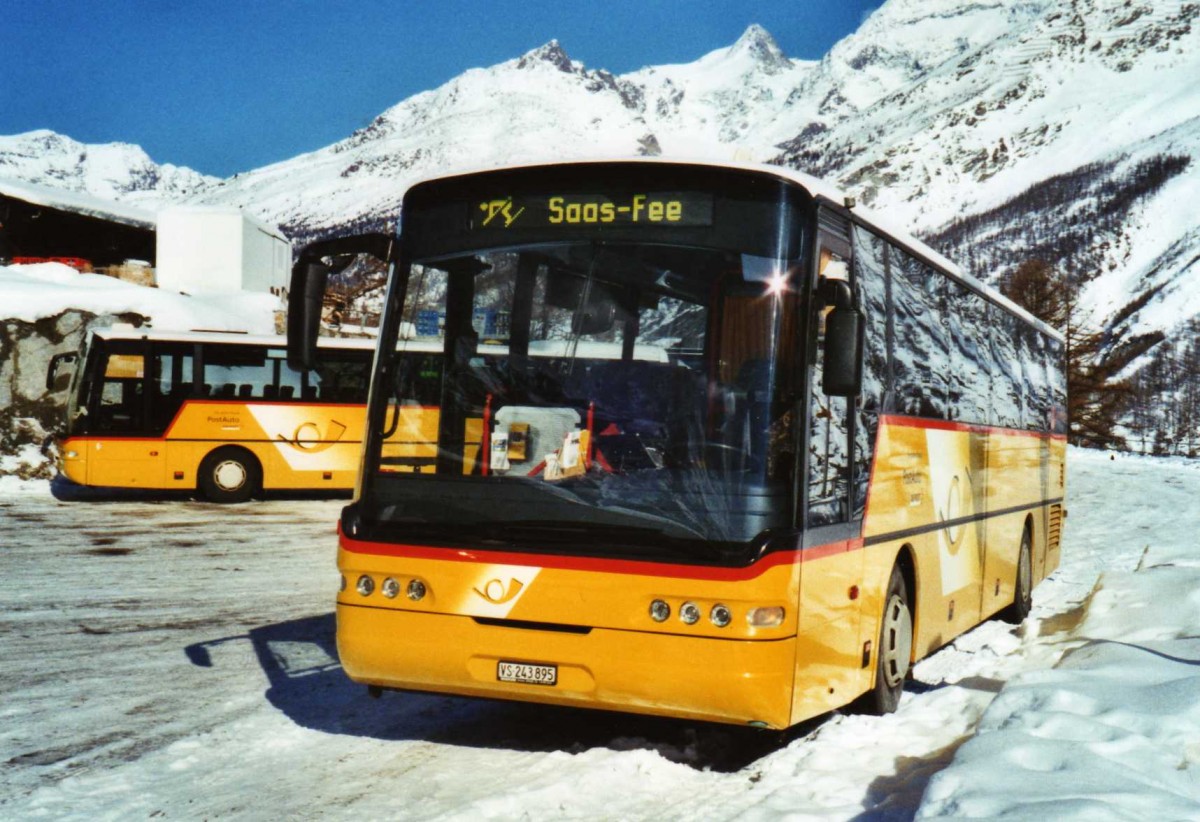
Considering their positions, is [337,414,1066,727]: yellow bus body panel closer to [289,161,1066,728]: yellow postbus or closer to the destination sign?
[289,161,1066,728]: yellow postbus

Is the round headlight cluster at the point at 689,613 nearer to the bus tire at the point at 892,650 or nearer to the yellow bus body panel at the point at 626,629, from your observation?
the yellow bus body panel at the point at 626,629

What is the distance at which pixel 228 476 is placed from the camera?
20531mm

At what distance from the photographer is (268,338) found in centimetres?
2045

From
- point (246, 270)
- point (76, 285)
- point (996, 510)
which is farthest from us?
point (246, 270)

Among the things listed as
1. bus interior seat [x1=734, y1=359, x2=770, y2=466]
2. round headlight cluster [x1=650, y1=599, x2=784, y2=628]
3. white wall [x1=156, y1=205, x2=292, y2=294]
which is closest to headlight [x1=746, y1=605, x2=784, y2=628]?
round headlight cluster [x1=650, y1=599, x2=784, y2=628]

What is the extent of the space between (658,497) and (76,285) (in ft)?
91.1

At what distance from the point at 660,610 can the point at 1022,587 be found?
667cm

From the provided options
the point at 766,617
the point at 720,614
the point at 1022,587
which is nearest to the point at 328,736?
the point at 720,614

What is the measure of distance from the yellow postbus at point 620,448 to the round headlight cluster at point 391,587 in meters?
Result: 0.01

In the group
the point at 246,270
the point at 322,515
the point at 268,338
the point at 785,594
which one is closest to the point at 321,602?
the point at 785,594

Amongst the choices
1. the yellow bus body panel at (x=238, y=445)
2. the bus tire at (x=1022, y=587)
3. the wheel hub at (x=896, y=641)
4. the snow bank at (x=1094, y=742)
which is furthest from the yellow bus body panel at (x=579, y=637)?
the yellow bus body panel at (x=238, y=445)

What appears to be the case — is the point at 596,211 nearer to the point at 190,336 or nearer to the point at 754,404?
the point at 754,404

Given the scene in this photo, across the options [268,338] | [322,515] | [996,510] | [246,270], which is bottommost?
[322,515]

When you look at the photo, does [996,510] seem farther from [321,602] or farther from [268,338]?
[268,338]
